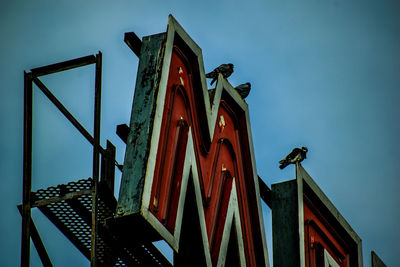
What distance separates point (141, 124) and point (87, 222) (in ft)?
4.63

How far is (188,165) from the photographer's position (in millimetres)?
10852

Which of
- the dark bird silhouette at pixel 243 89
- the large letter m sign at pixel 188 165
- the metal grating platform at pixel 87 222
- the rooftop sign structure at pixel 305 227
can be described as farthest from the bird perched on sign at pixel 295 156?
the metal grating platform at pixel 87 222

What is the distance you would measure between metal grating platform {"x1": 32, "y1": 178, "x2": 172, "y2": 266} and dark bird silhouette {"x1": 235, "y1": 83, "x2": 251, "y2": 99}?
3.25 meters

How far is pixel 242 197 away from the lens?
1249 cm

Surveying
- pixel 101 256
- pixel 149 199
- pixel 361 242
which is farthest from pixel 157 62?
pixel 361 242

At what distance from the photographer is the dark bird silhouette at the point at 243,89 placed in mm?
13188

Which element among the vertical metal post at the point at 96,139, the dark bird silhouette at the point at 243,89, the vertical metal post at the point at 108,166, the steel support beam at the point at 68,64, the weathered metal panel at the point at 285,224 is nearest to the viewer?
the vertical metal post at the point at 96,139

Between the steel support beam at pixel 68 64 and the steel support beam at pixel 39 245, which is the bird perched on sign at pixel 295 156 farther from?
the steel support beam at pixel 39 245

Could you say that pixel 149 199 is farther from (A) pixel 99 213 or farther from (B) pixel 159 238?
(A) pixel 99 213

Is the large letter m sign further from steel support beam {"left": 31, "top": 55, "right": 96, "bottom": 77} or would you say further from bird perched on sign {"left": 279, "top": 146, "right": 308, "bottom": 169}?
bird perched on sign {"left": 279, "top": 146, "right": 308, "bottom": 169}

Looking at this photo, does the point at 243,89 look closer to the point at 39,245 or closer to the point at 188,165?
the point at 188,165

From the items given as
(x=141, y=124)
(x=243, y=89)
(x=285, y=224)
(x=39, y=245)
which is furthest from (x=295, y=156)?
(x=39, y=245)

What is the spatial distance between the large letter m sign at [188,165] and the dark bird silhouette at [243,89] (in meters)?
0.23

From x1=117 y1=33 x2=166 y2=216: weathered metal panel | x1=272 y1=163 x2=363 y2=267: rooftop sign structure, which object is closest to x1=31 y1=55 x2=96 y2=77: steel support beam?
x1=117 y1=33 x2=166 y2=216: weathered metal panel
